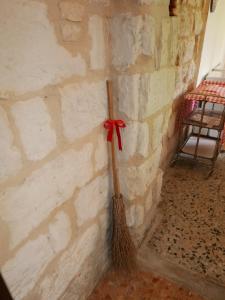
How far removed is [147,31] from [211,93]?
1.52 meters

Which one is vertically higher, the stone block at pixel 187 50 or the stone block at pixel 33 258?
the stone block at pixel 187 50

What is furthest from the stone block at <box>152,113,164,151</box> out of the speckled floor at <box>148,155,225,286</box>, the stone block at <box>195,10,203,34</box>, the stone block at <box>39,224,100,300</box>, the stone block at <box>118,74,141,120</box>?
the stone block at <box>195,10,203,34</box>

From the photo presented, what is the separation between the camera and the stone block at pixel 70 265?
38.2 inches

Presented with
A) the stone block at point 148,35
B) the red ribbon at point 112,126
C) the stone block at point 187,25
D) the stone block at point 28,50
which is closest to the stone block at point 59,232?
the red ribbon at point 112,126

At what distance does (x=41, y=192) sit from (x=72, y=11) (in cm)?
65

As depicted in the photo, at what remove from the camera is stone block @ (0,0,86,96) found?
1.87 feet

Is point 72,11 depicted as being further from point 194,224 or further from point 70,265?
point 194,224

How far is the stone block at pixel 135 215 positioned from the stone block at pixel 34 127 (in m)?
0.78

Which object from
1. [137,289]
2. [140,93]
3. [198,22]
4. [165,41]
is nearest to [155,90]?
[140,93]

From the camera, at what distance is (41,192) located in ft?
2.65

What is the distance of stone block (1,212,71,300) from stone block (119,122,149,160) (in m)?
0.48

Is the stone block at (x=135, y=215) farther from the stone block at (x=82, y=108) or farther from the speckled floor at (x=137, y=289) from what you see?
the stone block at (x=82, y=108)

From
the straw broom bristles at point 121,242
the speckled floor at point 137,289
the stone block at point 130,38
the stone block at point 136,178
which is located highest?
the stone block at point 130,38

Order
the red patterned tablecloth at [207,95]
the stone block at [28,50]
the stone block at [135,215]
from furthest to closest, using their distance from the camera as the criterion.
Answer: the red patterned tablecloth at [207,95] → the stone block at [135,215] → the stone block at [28,50]
